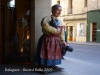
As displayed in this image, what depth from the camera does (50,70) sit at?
18.4 ft

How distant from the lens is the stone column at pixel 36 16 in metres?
6.21

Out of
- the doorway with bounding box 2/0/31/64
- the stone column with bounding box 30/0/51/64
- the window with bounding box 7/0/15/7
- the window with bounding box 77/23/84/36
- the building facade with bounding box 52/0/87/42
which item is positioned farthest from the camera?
the window with bounding box 77/23/84/36

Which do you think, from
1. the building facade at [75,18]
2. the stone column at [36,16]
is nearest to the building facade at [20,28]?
the stone column at [36,16]

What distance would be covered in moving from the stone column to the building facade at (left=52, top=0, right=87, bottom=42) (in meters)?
21.9

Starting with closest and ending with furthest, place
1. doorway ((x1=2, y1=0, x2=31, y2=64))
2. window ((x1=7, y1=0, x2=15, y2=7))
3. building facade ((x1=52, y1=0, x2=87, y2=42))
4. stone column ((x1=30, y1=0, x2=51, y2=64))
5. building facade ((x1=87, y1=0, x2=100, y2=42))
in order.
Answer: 1. stone column ((x1=30, y1=0, x2=51, y2=64))
2. doorway ((x1=2, y1=0, x2=31, y2=64))
3. window ((x1=7, y1=0, x2=15, y2=7))
4. building facade ((x1=87, y1=0, x2=100, y2=42))
5. building facade ((x1=52, y1=0, x2=87, y2=42))

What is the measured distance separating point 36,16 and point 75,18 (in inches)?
928

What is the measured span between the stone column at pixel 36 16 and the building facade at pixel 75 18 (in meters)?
21.9

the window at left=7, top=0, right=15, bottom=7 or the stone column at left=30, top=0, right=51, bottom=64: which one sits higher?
the window at left=7, top=0, right=15, bottom=7

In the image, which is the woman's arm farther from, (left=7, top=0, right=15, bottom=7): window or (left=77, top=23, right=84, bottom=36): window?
(left=77, top=23, right=84, bottom=36): window

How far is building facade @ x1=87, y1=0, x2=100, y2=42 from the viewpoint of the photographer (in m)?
25.7

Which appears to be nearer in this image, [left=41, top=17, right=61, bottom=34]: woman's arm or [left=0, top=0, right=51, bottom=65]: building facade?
[left=41, top=17, right=61, bottom=34]: woman's arm

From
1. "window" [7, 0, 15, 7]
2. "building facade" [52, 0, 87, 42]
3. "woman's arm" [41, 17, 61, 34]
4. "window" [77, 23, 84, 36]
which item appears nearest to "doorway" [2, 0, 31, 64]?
"window" [7, 0, 15, 7]

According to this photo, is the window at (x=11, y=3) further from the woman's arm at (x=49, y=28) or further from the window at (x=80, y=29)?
the window at (x=80, y=29)

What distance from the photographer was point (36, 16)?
6230 millimetres
